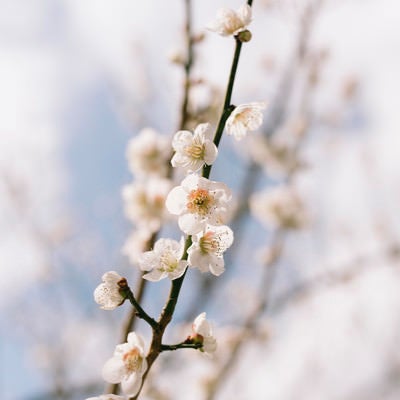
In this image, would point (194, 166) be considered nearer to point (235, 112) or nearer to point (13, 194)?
point (235, 112)

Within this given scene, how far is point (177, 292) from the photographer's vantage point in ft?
3.93

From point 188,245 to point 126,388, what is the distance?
0.38m

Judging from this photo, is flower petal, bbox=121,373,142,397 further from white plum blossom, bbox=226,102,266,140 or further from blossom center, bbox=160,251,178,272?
white plum blossom, bbox=226,102,266,140

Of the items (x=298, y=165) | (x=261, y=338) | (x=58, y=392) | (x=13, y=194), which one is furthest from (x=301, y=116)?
(x=13, y=194)

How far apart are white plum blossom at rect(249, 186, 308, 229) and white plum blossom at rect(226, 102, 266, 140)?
2910 millimetres

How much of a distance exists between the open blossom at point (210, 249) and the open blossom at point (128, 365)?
25cm

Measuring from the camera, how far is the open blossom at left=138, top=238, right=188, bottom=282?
1.26 m

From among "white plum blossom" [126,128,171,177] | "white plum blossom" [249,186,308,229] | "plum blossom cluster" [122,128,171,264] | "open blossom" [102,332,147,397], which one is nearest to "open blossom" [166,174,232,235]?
"open blossom" [102,332,147,397]

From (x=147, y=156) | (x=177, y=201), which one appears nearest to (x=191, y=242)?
(x=177, y=201)

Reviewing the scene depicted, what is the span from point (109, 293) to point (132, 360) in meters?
0.18

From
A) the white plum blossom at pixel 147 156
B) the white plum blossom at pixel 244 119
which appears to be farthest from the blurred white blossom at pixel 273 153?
the white plum blossom at pixel 244 119

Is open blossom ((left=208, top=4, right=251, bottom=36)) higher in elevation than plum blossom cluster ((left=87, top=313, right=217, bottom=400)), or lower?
higher

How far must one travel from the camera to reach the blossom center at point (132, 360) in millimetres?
1222

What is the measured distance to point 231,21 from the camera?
1.37 meters
